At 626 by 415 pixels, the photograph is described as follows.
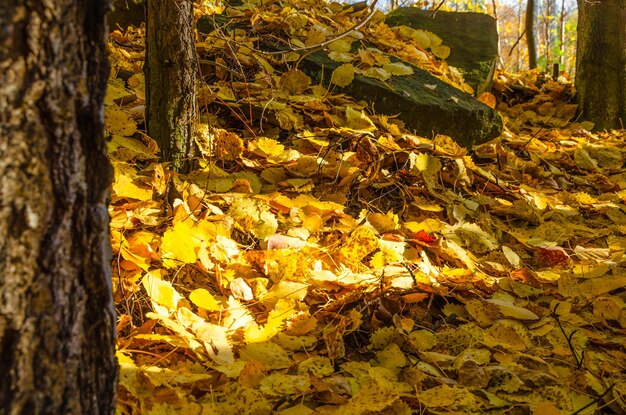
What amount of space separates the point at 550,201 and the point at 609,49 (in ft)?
6.60

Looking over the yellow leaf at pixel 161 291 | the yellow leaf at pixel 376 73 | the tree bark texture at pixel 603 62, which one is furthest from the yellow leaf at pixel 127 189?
the tree bark texture at pixel 603 62

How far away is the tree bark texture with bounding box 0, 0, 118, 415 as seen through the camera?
1.84 feet

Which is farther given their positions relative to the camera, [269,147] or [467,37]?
[467,37]

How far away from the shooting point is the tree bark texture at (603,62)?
373 centimetres

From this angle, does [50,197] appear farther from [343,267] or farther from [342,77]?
[342,77]

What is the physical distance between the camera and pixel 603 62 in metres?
3.80

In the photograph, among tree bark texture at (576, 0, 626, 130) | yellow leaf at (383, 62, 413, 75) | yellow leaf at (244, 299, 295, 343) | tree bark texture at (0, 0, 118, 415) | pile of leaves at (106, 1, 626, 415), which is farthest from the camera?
tree bark texture at (576, 0, 626, 130)

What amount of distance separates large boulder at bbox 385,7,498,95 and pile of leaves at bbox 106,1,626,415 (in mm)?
1242

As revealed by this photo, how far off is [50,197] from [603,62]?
4060mm

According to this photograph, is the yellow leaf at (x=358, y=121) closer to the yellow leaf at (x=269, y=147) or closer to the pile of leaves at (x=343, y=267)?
the pile of leaves at (x=343, y=267)

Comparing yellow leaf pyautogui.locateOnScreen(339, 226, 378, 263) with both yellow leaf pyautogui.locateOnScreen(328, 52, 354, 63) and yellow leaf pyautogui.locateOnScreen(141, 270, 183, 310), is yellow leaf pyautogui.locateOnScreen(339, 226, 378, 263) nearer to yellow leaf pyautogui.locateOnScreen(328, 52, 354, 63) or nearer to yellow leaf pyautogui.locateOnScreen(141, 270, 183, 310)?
yellow leaf pyautogui.locateOnScreen(141, 270, 183, 310)

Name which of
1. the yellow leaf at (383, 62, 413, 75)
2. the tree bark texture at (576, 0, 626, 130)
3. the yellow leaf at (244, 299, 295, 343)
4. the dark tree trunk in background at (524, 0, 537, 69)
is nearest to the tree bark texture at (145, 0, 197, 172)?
the yellow leaf at (244, 299, 295, 343)

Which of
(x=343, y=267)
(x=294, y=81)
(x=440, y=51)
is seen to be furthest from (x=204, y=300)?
(x=440, y=51)

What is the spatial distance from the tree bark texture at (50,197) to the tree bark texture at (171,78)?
3.71 ft
